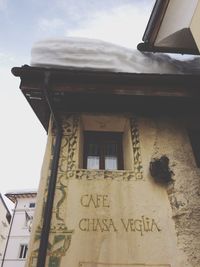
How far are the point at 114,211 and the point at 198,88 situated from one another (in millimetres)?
2635

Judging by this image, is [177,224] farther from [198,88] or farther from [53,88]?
[53,88]

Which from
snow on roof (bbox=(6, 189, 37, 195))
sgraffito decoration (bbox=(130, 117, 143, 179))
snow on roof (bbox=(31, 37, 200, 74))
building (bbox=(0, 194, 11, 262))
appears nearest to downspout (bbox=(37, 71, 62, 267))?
snow on roof (bbox=(31, 37, 200, 74))

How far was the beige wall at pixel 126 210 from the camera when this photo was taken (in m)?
3.60

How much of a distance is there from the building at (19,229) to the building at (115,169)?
24.8 meters

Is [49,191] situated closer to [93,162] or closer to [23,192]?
[93,162]

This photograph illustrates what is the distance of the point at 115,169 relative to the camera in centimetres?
473

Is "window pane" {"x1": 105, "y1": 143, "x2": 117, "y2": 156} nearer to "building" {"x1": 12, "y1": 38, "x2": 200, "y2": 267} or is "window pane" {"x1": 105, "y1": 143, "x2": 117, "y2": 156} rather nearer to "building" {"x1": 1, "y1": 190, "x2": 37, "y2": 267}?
"building" {"x1": 12, "y1": 38, "x2": 200, "y2": 267}

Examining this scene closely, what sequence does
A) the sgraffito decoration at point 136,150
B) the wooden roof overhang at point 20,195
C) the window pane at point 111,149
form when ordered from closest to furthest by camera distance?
1. the sgraffito decoration at point 136,150
2. the window pane at point 111,149
3. the wooden roof overhang at point 20,195

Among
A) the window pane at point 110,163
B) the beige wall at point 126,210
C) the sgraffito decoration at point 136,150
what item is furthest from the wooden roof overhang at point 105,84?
the window pane at point 110,163

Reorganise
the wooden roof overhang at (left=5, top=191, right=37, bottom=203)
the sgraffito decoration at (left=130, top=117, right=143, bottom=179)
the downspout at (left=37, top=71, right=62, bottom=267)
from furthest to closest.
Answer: the wooden roof overhang at (left=5, top=191, right=37, bottom=203) < the sgraffito decoration at (left=130, top=117, right=143, bottom=179) < the downspout at (left=37, top=71, right=62, bottom=267)

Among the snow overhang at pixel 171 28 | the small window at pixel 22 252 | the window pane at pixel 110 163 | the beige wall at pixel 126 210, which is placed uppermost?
the small window at pixel 22 252

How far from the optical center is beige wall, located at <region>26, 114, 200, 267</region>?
3603 millimetres

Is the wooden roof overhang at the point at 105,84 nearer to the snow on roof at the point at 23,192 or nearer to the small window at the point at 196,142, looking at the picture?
the small window at the point at 196,142

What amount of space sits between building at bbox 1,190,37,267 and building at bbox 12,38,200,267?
24.8 m
